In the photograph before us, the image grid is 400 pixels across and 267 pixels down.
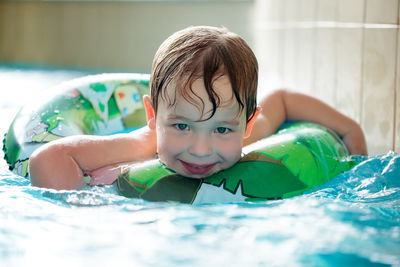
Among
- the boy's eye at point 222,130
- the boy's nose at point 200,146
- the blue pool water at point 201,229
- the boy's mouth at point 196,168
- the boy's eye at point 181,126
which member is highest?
the boy's eye at point 181,126

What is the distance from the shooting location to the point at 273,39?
566 centimetres

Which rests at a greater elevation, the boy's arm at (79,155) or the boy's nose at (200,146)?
the boy's nose at (200,146)

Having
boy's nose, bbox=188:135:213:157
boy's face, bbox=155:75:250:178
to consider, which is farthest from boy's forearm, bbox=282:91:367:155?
boy's nose, bbox=188:135:213:157

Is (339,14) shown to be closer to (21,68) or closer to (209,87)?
(209,87)

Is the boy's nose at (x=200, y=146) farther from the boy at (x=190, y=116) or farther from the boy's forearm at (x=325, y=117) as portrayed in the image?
the boy's forearm at (x=325, y=117)

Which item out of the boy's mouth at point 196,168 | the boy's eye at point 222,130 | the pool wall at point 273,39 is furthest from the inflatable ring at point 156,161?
the pool wall at point 273,39

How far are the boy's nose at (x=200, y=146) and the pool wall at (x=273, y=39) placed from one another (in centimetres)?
90

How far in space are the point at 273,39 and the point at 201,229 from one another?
4.36 meters

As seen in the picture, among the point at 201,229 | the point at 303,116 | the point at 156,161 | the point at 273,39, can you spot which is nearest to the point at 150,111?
the point at 156,161

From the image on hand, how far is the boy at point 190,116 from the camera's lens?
1732 mm

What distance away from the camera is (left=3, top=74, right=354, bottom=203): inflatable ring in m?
1.84

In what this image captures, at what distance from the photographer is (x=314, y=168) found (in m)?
2.01

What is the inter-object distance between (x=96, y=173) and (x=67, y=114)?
0.52 m


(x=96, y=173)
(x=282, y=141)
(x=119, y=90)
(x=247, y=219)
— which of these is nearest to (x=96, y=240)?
(x=247, y=219)
